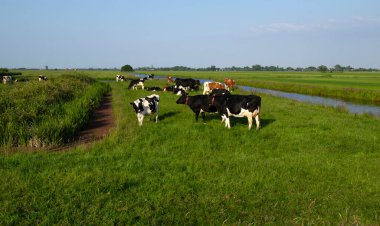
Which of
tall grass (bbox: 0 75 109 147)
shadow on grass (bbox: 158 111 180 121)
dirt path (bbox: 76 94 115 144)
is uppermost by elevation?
tall grass (bbox: 0 75 109 147)

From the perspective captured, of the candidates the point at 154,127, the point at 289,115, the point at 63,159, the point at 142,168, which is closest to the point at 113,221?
the point at 142,168

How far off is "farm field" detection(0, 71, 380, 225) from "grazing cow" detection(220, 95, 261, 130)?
143 cm

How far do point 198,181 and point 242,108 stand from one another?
19.6 feet

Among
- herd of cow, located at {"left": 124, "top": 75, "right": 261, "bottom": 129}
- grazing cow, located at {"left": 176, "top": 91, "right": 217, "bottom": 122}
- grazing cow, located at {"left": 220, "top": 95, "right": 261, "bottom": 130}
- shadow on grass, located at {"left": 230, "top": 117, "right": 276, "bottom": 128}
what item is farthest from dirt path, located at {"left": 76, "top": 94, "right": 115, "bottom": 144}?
shadow on grass, located at {"left": 230, "top": 117, "right": 276, "bottom": 128}

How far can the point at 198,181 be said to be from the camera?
6371mm

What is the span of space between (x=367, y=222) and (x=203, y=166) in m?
3.58

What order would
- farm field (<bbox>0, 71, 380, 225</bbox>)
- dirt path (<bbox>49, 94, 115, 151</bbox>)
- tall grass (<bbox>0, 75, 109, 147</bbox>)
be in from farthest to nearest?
dirt path (<bbox>49, 94, 115, 151</bbox>)
tall grass (<bbox>0, 75, 109, 147</bbox>)
farm field (<bbox>0, 71, 380, 225</bbox>)

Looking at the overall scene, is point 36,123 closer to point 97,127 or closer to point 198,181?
point 97,127

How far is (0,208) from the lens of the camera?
4.93 metres

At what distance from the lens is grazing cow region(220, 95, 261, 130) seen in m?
11.7

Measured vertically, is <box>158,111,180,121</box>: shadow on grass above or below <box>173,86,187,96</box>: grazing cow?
below

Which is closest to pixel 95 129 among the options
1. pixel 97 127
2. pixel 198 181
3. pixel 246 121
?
pixel 97 127

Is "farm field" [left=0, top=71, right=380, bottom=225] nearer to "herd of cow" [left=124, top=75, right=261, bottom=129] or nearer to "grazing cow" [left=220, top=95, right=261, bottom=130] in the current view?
"grazing cow" [left=220, top=95, right=261, bottom=130]

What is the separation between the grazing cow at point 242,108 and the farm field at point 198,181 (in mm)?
1425
